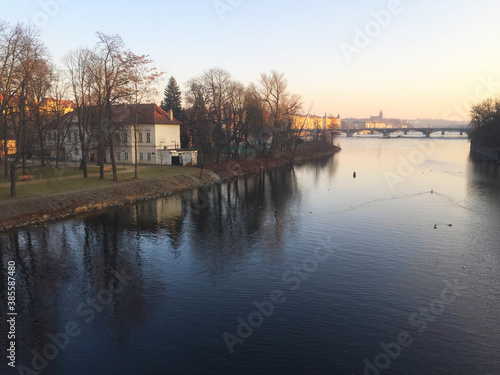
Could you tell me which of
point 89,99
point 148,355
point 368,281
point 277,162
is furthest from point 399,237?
point 277,162

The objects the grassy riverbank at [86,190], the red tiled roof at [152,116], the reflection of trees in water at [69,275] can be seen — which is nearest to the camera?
the reflection of trees in water at [69,275]

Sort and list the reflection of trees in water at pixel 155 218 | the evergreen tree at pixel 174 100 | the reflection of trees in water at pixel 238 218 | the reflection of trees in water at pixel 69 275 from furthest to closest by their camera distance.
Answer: the evergreen tree at pixel 174 100 → the reflection of trees in water at pixel 155 218 → the reflection of trees in water at pixel 238 218 → the reflection of trees in water at pixel 69 275

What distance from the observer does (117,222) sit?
111 ft

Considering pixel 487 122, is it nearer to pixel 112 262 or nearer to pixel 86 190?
pixel 86 190

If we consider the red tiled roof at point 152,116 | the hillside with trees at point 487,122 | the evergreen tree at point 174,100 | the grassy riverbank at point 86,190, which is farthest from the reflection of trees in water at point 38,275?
the hillside with trees at point 487,122

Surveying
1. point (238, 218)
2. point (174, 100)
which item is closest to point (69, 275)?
point (238, 218)

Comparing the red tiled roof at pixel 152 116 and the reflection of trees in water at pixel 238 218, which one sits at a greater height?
the red tiled roof at pixel 152 116

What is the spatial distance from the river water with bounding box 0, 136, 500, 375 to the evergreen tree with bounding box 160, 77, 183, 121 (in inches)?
1941

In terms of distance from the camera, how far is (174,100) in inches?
3383

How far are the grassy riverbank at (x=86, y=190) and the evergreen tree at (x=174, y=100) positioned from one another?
2491 centimetres

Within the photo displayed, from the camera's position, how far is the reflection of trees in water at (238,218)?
88.9 feet

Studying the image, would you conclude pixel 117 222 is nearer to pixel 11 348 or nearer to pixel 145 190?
pixel 145 190

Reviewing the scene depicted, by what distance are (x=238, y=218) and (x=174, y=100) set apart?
186 feet

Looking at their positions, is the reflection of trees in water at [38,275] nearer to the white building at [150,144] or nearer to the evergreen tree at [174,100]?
the white building at [150,144]
